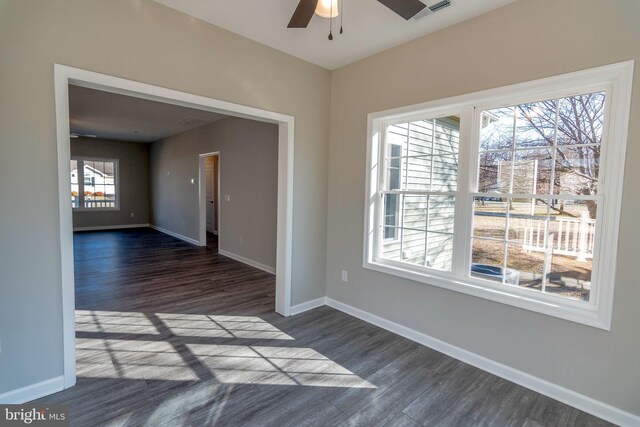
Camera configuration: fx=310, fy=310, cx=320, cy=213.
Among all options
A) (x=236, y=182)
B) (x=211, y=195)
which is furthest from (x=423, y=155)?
(x=211, y=195)

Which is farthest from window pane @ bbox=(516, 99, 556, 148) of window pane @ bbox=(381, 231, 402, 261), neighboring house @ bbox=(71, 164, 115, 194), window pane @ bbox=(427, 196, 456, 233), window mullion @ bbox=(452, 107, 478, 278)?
neighboring house @ bbox=(71, 164, 115, 194)

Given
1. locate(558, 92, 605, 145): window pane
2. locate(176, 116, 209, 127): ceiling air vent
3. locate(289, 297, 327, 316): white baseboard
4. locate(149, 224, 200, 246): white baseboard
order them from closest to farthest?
1. locate(558, 92, 605, 145): window pane
2. locate(289, 297, 327, 316): white baseboard
3. locate(176, 116, 209, 127): ceiling air vent
4. locate(149, 224, 200, 246): white baseboard

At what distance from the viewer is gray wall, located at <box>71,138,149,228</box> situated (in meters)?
8.95

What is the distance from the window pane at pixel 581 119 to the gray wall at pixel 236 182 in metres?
3.62

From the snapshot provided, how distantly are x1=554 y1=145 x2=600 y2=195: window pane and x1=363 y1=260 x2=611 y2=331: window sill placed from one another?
0.77m

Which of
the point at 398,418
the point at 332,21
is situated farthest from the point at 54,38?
the point at 398,418

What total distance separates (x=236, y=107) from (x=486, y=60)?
2.13 metres

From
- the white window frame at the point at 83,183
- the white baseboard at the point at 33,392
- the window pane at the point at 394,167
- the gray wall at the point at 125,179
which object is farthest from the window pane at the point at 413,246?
the white window frame at the point at 83,183

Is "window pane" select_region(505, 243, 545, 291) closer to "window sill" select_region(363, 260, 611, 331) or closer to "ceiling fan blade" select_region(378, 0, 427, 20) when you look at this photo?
"window sill" select_region(363, 260, 611, 331)

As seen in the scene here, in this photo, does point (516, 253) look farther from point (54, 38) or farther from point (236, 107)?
Answer: point (54, 38)

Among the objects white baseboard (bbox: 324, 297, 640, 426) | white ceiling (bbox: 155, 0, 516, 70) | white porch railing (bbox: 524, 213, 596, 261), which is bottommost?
white baseboard (bbox: 324, 297, 640, 426)

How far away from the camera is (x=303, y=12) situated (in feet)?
6.52

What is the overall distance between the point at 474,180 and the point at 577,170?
0.67m

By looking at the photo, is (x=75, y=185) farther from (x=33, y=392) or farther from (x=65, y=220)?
(x=33, y=392)
